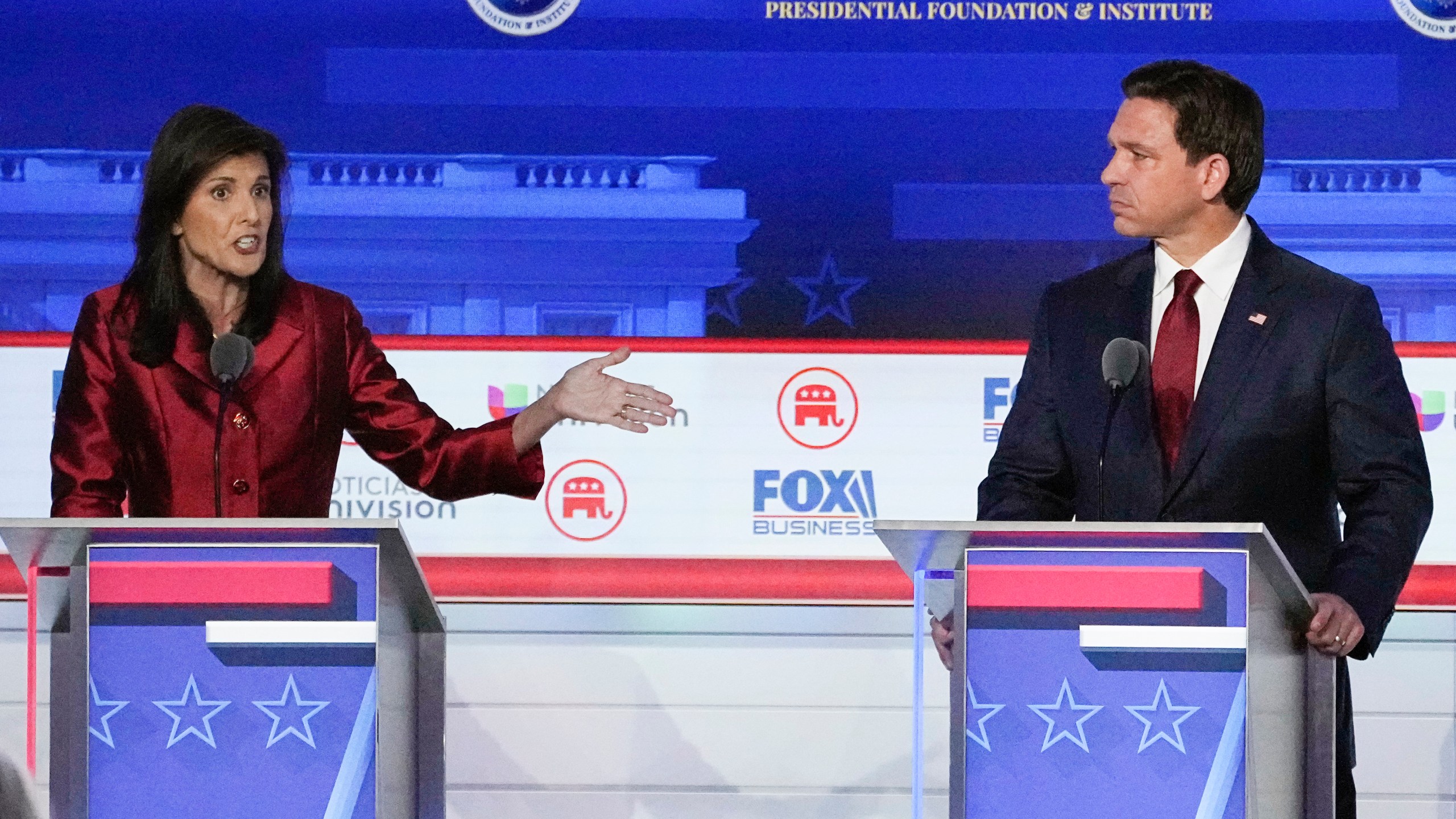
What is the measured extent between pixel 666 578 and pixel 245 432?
4.82 feet

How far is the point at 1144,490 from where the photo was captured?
2.86 metres

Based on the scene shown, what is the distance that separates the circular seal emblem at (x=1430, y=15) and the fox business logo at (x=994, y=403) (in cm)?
137

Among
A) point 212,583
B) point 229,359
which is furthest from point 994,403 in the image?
point 212,583

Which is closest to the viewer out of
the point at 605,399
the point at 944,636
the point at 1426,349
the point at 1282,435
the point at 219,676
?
the point at 219,676

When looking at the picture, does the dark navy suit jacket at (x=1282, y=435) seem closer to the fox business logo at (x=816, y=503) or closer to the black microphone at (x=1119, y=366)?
the black microphone at (x=1119, y=366)

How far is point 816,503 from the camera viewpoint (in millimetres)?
4352

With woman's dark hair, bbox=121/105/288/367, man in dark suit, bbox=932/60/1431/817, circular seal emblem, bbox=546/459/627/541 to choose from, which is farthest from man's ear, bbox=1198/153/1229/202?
circular seal emblem, bbox=546/459/627/541

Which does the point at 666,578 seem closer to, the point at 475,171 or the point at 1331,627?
the point at 475,171

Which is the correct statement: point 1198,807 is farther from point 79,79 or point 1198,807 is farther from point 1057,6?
point 79,79

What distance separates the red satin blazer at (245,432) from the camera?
125 inches

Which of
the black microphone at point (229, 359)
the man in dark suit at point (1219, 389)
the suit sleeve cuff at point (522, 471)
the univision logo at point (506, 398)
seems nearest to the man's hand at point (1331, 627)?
the man in dark suit at point (1219, 389)

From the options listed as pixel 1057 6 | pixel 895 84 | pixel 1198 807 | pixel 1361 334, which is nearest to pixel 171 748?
pixel 1198 807

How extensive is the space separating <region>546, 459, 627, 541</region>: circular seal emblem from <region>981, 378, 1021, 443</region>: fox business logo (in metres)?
0.94

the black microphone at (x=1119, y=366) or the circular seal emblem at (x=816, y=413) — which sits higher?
the black microphone at (x=1119, y=366)
